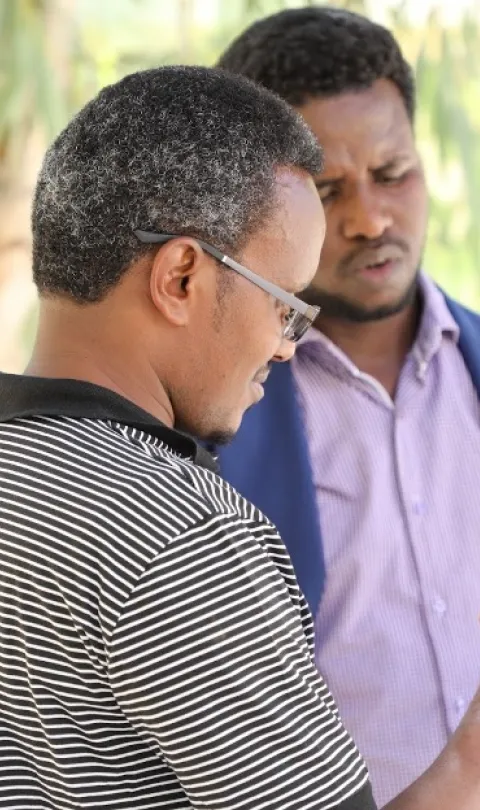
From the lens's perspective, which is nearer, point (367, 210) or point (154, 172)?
point (154, 172)

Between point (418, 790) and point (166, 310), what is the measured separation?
1.62 feet

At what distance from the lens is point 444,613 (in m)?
1.80

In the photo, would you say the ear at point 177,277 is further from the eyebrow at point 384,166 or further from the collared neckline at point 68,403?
the eyebrow at point 384,166

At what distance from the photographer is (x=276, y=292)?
1.20 meters

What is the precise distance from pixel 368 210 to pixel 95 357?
3.00ft

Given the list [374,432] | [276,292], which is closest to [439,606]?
[374,432]

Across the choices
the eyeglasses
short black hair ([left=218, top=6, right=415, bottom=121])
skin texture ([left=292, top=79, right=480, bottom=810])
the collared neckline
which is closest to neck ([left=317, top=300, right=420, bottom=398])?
skin texture ([left=292, top=79, right=480, bottom=810])

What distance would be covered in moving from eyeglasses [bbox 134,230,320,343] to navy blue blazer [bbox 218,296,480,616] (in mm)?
538

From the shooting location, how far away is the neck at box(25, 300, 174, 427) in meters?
1.14

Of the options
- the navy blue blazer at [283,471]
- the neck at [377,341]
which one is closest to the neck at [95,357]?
the navy blue blazer at [283,471]

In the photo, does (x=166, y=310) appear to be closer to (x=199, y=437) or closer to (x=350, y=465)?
(x=199, y=437)

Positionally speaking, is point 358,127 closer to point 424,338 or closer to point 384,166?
point 384,166

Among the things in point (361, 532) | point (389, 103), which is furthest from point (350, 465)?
point (389, 103)

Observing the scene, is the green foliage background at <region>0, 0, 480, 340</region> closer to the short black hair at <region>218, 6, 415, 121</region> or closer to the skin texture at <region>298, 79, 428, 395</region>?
the short black hair at <region>218, 6, 415, 121</region>
